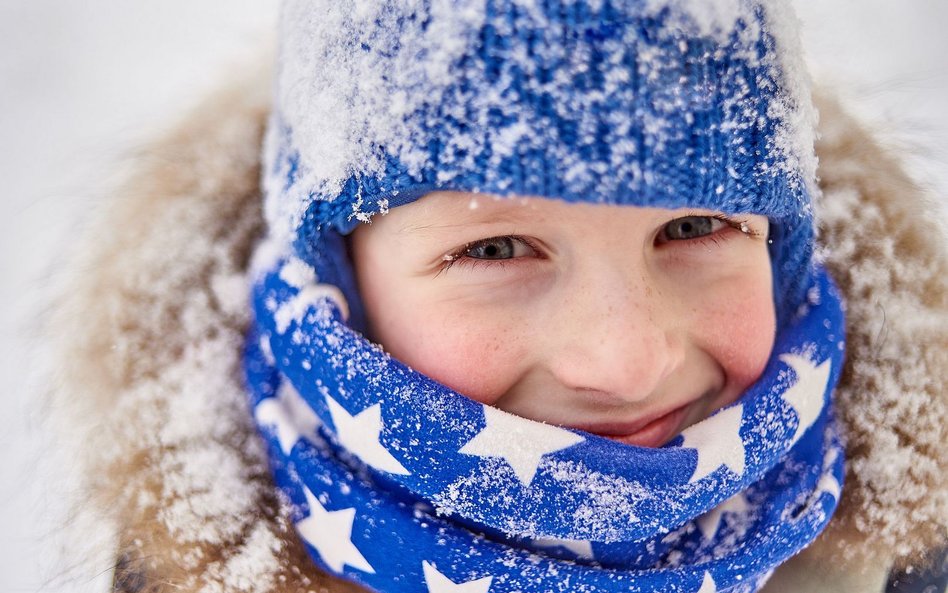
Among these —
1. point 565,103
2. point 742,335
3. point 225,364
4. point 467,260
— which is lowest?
point 225,364

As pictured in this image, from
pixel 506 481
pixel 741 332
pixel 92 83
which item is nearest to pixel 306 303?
pixel 506 481

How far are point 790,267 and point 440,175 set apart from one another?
2.02 feet

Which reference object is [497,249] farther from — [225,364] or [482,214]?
[225,364]

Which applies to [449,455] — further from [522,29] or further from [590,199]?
[522,29]

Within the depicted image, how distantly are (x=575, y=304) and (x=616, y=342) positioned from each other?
7cm

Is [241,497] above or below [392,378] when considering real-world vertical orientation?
below

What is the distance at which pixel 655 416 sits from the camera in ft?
3.69

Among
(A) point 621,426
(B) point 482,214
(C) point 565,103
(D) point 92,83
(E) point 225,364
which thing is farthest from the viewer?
(D) point 92,83

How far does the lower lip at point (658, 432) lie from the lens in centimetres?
112

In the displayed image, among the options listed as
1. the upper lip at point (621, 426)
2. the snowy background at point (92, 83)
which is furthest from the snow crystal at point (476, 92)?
the snowy background at point (92, 83)

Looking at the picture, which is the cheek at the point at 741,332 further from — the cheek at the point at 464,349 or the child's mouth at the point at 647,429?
the cheek at the point at 464,349

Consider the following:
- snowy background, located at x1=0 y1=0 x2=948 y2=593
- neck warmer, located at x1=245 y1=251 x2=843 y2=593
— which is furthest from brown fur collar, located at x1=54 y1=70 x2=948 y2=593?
snowy background, located at x1=0 y1=0 x2=948 y2=593

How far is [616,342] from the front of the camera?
0.98 m

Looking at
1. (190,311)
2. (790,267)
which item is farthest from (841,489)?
(190,311)
